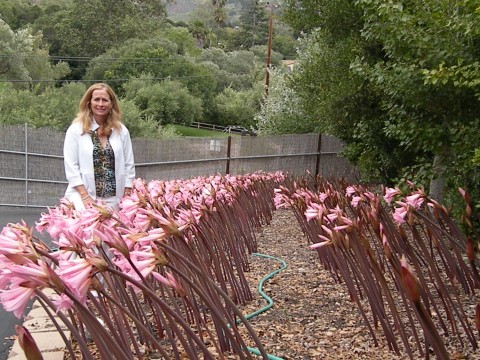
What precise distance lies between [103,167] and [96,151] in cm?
13

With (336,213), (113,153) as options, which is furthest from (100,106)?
(336,213)

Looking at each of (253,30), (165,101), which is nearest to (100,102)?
(165,101)

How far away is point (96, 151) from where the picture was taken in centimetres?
437

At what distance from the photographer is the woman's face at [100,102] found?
169 inches

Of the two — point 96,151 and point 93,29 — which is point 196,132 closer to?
point 93,29

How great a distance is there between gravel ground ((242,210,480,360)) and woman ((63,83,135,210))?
4.28ft

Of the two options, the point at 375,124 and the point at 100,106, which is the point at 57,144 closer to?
the point at 375,124

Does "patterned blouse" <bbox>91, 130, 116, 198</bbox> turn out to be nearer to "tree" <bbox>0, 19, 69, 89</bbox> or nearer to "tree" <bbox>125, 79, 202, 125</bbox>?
"tree" <bbox>125, 79, 202, 125</bbox>

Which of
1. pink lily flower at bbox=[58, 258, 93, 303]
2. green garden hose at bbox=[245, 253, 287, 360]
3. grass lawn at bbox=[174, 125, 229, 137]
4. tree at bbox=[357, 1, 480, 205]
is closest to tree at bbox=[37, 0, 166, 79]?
grass lawn at bbox=[174, 125, 229, 137]

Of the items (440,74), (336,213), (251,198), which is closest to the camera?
(336,213)

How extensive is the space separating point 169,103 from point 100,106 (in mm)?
35474

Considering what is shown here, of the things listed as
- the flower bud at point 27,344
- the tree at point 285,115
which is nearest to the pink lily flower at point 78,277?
the flower bud at point 27,344

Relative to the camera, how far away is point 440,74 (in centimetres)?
427

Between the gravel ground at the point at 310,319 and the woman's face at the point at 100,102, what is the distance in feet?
5.51
